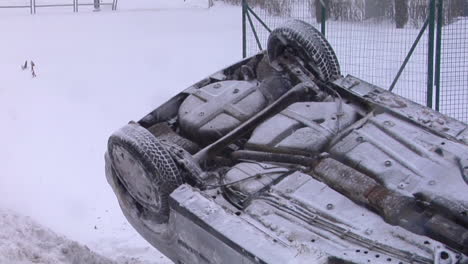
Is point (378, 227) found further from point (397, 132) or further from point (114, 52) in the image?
point (114, 52)

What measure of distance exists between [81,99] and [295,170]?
6792 mm

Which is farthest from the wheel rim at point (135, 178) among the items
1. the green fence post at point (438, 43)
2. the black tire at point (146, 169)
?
the green fence post at point (438, 43)

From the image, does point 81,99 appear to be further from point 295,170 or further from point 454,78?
point 295,170

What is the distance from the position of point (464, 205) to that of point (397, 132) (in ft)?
3.08

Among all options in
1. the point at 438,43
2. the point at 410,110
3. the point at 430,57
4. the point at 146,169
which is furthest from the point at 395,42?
the point at 146,169

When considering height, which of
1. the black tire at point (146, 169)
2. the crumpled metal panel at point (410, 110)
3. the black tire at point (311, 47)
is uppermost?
the black tire at point (311, 47)

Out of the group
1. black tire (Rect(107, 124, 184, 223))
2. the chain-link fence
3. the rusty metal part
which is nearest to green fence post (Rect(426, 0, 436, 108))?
the chain-link fence

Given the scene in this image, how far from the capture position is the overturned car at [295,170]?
3.81 meters

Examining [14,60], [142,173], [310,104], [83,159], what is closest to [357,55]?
[83,159]

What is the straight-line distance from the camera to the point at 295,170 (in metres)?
4.56

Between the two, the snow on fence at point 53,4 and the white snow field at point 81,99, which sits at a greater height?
the snow on fence at point 53,4

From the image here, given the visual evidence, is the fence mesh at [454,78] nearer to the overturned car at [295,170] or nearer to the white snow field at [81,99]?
the overturned car at [295,170]

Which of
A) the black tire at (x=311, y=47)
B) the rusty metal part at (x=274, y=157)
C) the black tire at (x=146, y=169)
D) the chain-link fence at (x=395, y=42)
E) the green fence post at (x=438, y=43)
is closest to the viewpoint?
the black tire at (x=146, y=169)

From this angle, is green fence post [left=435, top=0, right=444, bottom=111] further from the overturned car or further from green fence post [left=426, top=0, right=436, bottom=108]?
the overturned car
